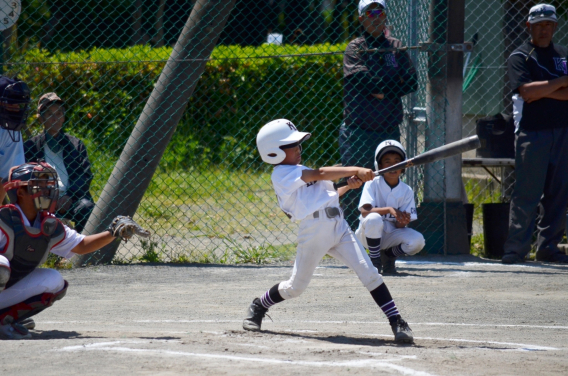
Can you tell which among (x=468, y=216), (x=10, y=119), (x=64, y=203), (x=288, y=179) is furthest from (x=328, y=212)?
A: (x=468, y=216)

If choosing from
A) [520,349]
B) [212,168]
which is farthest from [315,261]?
[212,168]

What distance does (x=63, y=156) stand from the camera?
7.81 metres

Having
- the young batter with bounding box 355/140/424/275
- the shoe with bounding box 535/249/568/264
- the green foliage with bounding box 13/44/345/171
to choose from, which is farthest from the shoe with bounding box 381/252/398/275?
the green foliage with bounding box 13/44/345/171

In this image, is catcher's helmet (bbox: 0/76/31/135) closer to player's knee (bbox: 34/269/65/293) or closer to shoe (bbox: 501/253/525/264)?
player's knee (bbox: 34/269/65/293)

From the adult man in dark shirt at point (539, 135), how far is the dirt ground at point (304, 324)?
42 cm

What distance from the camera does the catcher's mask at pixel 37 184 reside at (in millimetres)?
4730

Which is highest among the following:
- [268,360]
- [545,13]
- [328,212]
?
[545,13]

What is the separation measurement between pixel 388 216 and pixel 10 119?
11.5 ft

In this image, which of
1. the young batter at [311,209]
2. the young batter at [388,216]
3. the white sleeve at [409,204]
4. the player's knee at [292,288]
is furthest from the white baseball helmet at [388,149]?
the player's knee at [292,288]

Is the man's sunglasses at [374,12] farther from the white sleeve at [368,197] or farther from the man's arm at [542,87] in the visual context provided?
the white sleeve at [368,197]

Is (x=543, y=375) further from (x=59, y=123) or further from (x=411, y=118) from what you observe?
(x=59, y=123)

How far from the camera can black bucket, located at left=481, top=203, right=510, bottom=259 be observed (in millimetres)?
8164

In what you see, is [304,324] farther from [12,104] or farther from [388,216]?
[12,104]

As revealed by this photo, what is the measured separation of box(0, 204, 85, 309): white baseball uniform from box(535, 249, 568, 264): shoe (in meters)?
4.93
